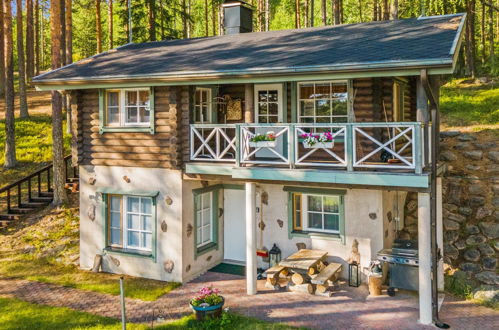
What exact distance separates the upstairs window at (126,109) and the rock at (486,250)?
9654 mm

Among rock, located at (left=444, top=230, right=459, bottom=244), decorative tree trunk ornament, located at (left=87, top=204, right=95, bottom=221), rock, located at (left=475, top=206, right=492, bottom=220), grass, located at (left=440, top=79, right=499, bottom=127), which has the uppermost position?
grass, located at (left=440, top=79, right=499, bottom=127)

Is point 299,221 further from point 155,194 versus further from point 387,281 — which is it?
point 155,194

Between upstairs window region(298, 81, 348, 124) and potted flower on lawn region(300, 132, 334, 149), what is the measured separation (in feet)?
5.10

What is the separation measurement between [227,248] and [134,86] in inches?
210

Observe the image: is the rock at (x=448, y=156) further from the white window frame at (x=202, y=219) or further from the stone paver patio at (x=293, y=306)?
the white window frame at (x=202, y=219)

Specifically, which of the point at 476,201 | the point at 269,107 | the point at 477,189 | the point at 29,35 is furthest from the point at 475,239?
the point at 29,35

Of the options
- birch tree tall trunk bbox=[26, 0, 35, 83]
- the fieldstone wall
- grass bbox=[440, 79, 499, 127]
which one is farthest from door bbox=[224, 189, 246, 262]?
birch tree tall trunk bbox=[26, 0, 35, 83]

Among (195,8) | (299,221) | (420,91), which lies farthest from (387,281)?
(195,8)

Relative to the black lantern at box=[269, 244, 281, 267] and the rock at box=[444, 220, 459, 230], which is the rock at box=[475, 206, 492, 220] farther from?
the black lantern at box=[269, 244, 281, 267]

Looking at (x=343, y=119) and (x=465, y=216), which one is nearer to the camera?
(x=343, y=119)

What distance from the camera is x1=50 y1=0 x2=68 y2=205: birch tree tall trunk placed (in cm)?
1480

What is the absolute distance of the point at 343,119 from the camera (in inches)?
401

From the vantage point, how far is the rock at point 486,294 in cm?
917

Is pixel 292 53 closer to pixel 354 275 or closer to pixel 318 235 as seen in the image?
pixel 318 235
